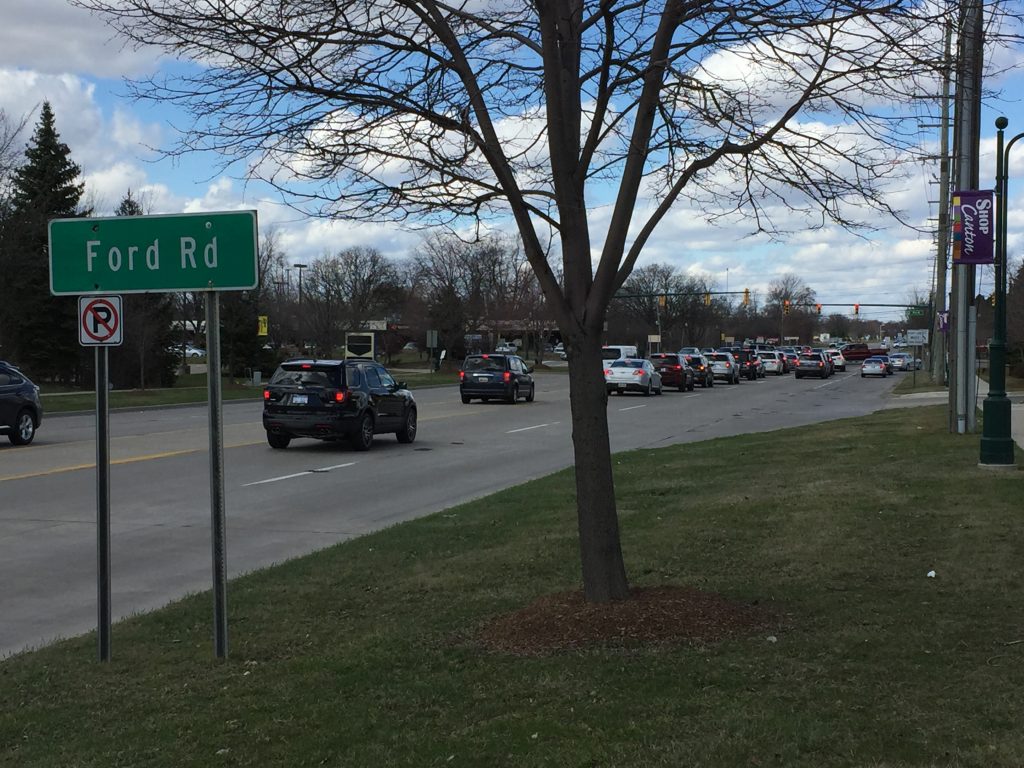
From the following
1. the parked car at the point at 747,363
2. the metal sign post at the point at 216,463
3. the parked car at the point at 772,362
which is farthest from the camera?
the parked car at the point at 772,362

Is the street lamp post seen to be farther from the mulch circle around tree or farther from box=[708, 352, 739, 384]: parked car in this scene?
box=[708, 352, 739, 384]: parked car

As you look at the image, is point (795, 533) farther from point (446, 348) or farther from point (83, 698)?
point (446, 348)

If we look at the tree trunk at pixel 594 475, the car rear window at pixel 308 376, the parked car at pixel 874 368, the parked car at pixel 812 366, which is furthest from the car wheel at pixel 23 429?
the parked car at pixel 874 368

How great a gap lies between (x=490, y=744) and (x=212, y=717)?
139 centimetres

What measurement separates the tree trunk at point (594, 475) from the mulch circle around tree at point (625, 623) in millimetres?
156

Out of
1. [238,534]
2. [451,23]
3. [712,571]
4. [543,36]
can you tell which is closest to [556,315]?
[543,36]

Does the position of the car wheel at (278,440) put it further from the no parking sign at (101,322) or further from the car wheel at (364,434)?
the no parking sign at (101,322)

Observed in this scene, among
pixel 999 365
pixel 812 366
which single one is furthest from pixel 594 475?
pixel 812 366

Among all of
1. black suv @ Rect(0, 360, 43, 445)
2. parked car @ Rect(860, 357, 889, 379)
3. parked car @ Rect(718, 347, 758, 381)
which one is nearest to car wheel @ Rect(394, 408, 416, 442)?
black suv @ Rect(0, 360, 43, 445)

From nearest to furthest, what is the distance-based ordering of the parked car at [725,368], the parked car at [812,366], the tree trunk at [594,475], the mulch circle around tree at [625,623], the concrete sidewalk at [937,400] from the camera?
the mulch circle around tree at [625,623] → the tree trunk at [594,475] → the concrete sidewalk at [937,400] → the parked car at [725,368] → the parked car at [812,366]

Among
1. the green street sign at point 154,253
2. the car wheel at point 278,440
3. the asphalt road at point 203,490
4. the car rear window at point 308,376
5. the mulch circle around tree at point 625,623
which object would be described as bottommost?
the asphalt road at point 203,490

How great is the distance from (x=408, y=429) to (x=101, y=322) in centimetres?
1597

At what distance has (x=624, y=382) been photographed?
42188 millimetres

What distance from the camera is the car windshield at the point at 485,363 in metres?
36.0
